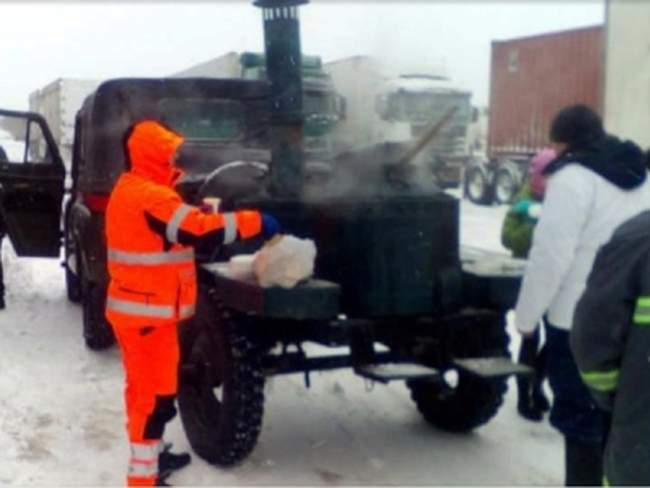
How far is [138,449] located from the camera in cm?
396

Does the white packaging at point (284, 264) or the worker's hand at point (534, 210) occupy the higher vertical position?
the white packaging at point (284, 264)

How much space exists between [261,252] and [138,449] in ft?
3.28

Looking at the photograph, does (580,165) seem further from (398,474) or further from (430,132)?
(398,474)

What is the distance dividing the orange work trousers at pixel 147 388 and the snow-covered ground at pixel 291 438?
15.5 inches

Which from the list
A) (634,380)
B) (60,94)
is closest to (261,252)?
(634,380)

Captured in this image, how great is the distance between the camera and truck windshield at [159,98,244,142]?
6.29 m

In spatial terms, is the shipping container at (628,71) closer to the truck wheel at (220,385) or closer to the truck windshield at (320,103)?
the truck windshield at (320,103)

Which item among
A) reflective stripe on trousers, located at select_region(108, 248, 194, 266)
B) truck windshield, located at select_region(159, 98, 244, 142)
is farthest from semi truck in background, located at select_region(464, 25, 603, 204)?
reflective stripe on trousers, located at select_region(108, 248, 194, 266)

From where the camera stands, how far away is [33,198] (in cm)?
771

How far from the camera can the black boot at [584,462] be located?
12.0 ft

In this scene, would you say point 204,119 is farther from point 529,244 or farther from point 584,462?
point 584,462

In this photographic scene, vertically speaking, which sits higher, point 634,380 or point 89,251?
point 634,380

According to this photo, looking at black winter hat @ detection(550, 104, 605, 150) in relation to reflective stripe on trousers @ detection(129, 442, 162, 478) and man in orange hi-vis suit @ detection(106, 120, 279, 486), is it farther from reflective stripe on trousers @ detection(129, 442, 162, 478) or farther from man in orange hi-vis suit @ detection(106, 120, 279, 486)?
reflective stripe on trousers @ detection(129, 442, 162, 478)

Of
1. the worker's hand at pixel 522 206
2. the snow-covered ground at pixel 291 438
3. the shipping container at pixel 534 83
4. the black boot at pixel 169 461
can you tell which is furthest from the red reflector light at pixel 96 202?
the shipping container at pixel 534 83
